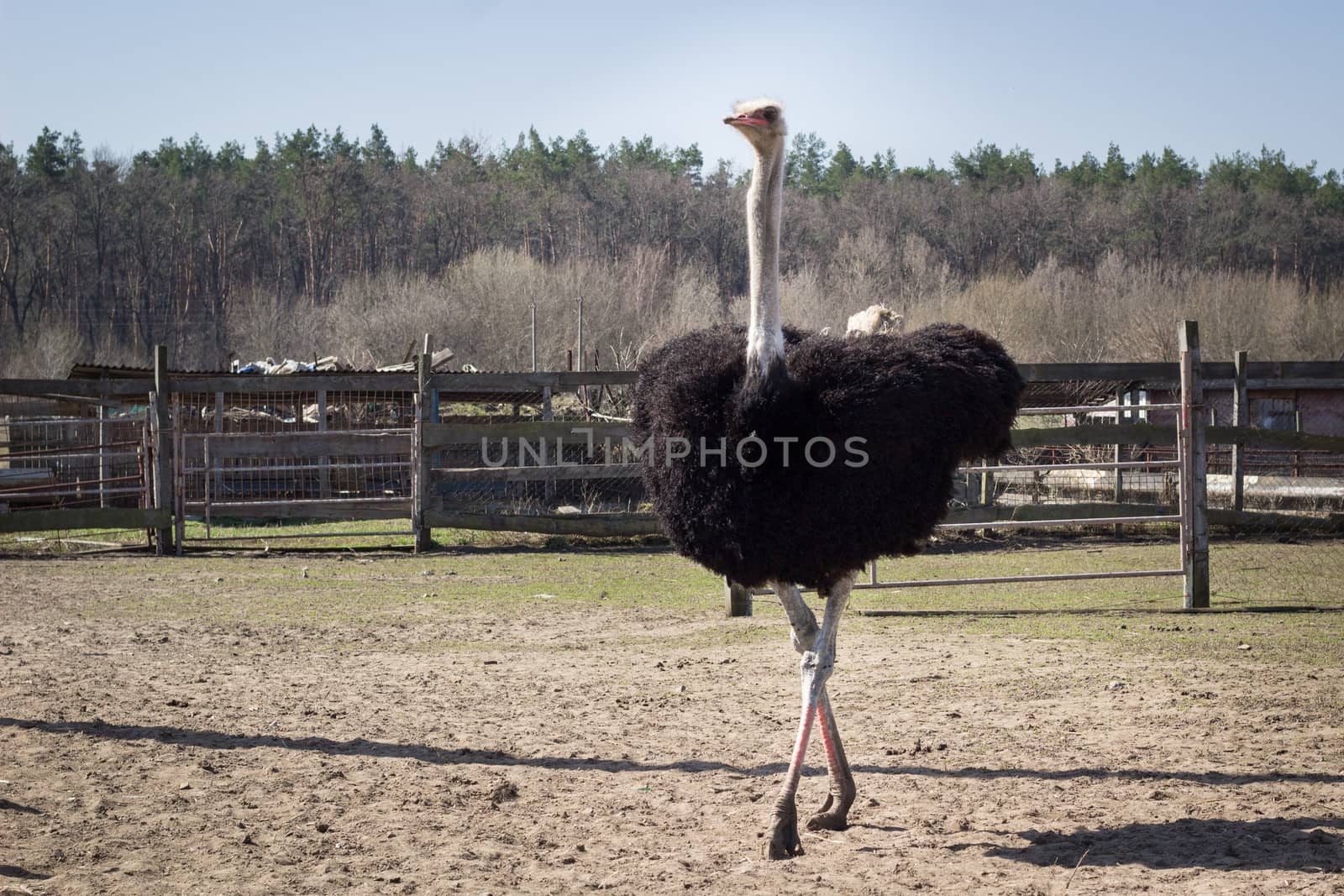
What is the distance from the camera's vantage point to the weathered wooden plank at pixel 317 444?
12297 mm

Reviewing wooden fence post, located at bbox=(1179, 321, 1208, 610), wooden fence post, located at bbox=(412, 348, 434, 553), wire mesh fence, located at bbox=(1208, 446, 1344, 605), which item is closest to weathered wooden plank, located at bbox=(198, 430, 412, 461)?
wooden fence post, located at bbox=(412, 348, 434, 553)

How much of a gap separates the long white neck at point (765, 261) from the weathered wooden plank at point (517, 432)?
7.37m

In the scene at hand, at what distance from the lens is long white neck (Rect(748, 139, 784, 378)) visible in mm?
3814

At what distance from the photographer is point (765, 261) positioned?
3.98m

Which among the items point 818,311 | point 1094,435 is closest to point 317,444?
point 1094,435

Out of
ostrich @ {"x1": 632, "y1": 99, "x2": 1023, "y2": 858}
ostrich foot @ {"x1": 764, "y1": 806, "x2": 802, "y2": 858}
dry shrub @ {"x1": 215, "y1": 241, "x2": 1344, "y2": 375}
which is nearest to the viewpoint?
ostrich foot @ {"x1": 764, "y1": 806, "x2": 802, "y2": 858}

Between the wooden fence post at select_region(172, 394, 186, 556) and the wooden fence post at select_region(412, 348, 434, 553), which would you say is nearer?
the wooden fence post at select_region(172, 394, 186, 556)

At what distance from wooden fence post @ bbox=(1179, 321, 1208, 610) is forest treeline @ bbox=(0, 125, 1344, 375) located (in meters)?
34.8

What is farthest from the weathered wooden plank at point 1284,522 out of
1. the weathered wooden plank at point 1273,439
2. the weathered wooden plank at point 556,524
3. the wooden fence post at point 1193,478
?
the weathered wooden plank at point 556,524

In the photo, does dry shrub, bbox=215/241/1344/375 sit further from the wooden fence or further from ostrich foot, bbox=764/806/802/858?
ostrich foot, bbox=764/806/802/858

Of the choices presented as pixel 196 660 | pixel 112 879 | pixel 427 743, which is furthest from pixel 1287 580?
pixel 112 879

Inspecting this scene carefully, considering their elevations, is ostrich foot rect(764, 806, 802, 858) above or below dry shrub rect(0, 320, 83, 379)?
below

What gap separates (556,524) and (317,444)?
3060 mm

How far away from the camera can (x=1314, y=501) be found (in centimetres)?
1377
